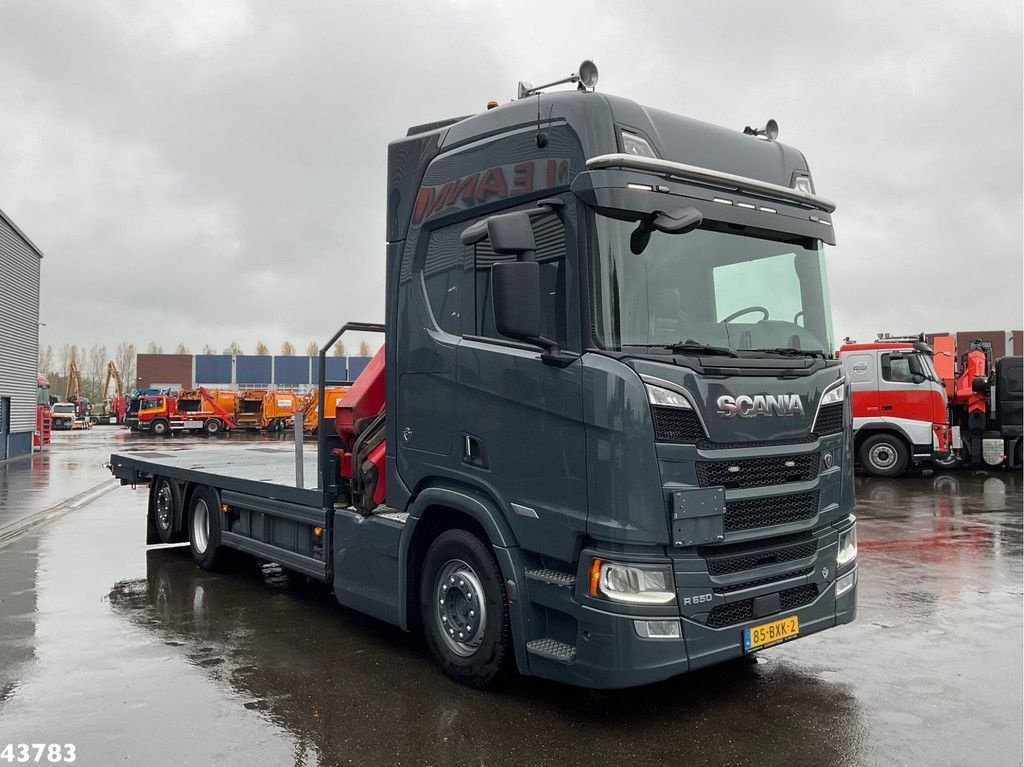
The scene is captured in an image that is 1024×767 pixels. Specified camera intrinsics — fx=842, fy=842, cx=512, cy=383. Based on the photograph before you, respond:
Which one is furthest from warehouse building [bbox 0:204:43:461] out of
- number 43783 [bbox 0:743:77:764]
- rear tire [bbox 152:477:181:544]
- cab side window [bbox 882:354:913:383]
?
number 43783 [bbox 0:743:77:764]

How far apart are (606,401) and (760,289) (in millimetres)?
1349

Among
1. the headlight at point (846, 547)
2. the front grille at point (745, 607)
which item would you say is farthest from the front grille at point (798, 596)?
the headlight at point (846, 547)

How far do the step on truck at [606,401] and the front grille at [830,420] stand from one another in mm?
15

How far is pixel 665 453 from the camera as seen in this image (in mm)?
4117

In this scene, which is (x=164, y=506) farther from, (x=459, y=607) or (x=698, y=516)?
(x=698, y=516)

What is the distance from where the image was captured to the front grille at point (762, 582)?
14.2ft

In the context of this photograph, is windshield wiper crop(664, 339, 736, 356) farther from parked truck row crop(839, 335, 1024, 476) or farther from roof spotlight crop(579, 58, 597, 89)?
parked truck row crop(839, 335, 1024, 476)

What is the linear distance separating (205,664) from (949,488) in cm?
1532

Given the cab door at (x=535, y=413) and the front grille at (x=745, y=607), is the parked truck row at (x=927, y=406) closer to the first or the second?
the front grille at (x=745, y=607)

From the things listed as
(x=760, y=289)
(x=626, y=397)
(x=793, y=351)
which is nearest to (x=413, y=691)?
(x=626, y=397)

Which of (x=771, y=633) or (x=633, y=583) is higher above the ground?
(x=633, y=583)

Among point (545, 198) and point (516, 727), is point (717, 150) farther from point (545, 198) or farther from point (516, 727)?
point (516, 727)

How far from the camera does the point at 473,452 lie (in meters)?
4.90

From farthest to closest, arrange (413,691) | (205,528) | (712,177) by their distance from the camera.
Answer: (205,528), (413,691), (712,177)
